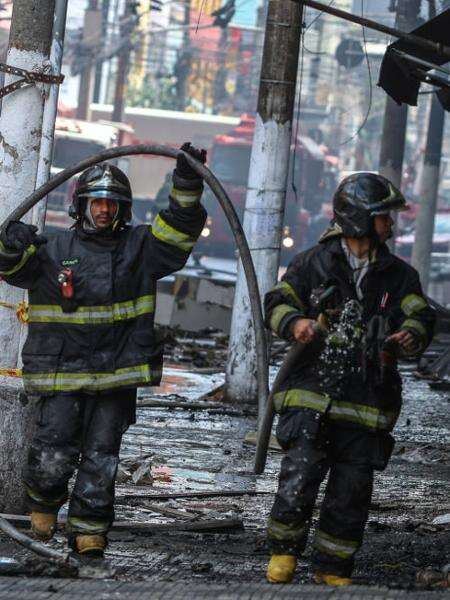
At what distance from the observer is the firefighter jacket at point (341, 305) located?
5531 mm

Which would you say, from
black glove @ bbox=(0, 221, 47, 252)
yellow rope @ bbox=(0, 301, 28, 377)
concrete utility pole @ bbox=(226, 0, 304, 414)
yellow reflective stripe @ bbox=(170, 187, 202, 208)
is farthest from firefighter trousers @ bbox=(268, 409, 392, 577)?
concrete utility pole @ bbox=(226, 0, 304, 414)

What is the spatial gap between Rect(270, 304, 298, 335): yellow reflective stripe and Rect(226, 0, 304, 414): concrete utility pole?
20.4 feet

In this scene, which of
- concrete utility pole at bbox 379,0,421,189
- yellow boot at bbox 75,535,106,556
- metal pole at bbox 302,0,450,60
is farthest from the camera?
concrete utility pole at bbox 379,0,421,189

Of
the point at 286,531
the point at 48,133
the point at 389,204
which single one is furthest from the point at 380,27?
the point at 286,531

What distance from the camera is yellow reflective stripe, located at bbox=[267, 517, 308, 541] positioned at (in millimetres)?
5492

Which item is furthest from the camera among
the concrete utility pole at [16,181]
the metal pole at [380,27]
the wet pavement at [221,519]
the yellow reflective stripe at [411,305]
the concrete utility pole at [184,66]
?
the concrete utility pole at [184,66]

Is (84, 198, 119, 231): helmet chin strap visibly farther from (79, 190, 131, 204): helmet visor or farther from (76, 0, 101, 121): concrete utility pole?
(76, 0, 101, 121): concrete utility pole

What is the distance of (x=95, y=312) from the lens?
612 centimetres

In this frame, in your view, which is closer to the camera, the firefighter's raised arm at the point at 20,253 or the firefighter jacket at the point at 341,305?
the firefighter jacket at the point at 341,305

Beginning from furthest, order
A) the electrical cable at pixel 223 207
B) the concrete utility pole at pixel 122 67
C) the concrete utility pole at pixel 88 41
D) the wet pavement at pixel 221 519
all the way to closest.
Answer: the concrete utility pole at pixel 88 41 < the concrete utility pole at pixel 122 67 < the electrical cable at pixel 223 207 < the wet pavement at pixel 221 519

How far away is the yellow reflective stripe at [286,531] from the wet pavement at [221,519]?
0.21 m

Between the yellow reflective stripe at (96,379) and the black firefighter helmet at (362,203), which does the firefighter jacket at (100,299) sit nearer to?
the yellow reflective stripe at (96,379)

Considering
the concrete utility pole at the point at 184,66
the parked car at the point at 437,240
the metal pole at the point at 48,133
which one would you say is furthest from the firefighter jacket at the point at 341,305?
the concrete utility pole at the point at 184,66

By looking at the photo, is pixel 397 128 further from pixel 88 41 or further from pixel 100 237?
pixel 88 41
